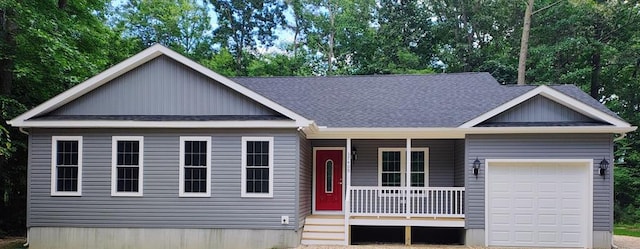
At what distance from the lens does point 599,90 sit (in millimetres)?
27984

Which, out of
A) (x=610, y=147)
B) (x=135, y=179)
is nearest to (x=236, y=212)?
(x=135, y=179)

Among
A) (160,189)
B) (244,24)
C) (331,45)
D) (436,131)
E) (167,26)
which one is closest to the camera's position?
(160,189)

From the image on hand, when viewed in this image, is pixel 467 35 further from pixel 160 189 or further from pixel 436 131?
Answer: pixel 160 189

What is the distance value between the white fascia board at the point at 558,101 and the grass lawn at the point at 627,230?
316 inches

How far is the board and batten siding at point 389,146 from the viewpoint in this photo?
49.6 feet

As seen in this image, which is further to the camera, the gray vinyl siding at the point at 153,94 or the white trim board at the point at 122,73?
the gray vinyl siding at the point at 153,94

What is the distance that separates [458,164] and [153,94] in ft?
25.3

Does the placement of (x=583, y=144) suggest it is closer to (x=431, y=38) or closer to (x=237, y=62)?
(x=431, y=38)

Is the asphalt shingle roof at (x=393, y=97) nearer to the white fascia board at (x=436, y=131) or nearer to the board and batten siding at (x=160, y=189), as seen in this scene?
the white fascia board at (x=436, y=131)

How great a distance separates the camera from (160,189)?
41.9 ft

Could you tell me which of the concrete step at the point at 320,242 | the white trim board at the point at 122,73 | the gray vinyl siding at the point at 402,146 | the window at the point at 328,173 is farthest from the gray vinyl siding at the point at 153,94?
the gray vinyl siding at the point at 402,146

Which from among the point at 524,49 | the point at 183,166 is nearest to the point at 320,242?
the point at 183,166

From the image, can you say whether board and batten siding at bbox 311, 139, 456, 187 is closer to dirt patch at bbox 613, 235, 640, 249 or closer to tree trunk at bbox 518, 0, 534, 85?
dirt patch at bbox 613, 235, 640, 249

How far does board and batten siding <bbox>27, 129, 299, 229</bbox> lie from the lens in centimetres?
1260
